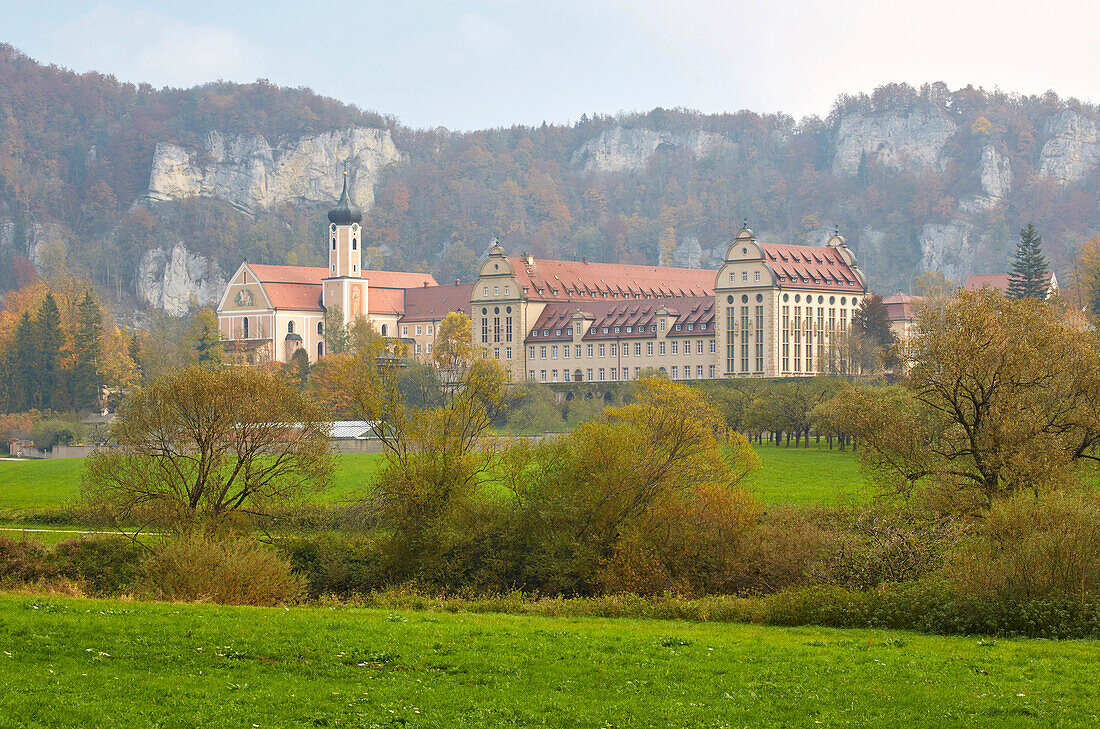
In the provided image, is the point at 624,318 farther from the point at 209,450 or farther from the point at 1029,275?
the point at 209,450

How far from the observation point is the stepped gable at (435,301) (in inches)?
5655

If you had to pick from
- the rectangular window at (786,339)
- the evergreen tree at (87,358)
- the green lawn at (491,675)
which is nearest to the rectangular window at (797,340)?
the rectangular window at (786,339)

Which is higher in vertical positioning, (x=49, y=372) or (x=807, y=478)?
(x=49, y=372)

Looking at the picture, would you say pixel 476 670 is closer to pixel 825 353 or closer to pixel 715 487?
pixel 715 487

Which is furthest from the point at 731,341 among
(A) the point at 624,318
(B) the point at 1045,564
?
(B) the point at 1045,564

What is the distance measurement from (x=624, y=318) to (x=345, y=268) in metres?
43.5

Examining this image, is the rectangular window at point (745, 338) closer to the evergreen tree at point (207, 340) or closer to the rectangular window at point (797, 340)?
the rectangular window at point (797, 340)

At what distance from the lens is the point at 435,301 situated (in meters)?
147

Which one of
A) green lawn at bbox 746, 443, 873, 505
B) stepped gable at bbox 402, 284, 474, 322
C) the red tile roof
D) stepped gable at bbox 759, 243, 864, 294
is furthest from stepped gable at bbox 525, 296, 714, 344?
green lawn at bbox 746, 443, 873, 505

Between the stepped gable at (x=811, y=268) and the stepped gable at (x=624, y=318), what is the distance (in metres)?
7.04

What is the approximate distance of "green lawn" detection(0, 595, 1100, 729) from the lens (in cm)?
1524

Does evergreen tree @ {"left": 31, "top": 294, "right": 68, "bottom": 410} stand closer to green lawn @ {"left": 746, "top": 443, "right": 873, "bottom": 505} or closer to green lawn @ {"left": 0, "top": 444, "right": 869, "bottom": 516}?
green lawn @ {"left": 0, "top": 444, "right": 869, "bottom": 516}

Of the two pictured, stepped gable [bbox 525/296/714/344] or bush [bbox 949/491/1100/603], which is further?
stepped gable [bbox 525/296/714/344]

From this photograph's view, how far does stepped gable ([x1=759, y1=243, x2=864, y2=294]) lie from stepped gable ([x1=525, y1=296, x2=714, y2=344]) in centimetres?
704
